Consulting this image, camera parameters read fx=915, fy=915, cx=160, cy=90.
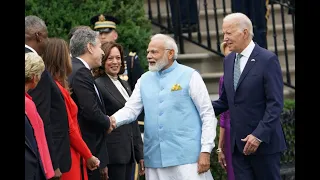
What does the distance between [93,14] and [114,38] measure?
44.8 inches

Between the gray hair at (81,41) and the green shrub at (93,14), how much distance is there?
2333 millimetres

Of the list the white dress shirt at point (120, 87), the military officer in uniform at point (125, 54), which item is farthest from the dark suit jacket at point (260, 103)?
the military officer in uniform at point (125, 54)

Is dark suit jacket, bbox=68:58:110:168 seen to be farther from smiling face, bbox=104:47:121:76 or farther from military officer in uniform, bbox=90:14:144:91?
military officer in uniform, bbox=90:14:144:91

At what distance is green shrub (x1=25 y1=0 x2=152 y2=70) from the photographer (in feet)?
35.5

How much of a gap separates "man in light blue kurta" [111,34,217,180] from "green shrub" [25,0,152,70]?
2.81 m

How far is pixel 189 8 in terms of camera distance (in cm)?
1277

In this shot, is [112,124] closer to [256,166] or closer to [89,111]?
[89,111]

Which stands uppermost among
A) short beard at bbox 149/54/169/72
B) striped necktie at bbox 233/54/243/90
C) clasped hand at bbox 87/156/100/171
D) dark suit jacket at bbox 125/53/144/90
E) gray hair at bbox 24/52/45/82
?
gray hair at bbox 24/52/45/82

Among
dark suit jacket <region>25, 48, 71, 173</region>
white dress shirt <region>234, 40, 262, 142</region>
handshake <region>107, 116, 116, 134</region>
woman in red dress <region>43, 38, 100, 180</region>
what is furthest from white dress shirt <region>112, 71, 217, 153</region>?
dark suit jacket <region>25, 48, 71, 173</region>

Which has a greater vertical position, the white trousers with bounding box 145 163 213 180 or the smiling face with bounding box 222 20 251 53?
the smiling face with bounding box 222 20 251 53

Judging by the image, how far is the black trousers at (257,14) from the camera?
12562mm

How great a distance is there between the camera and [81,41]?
8.34m
